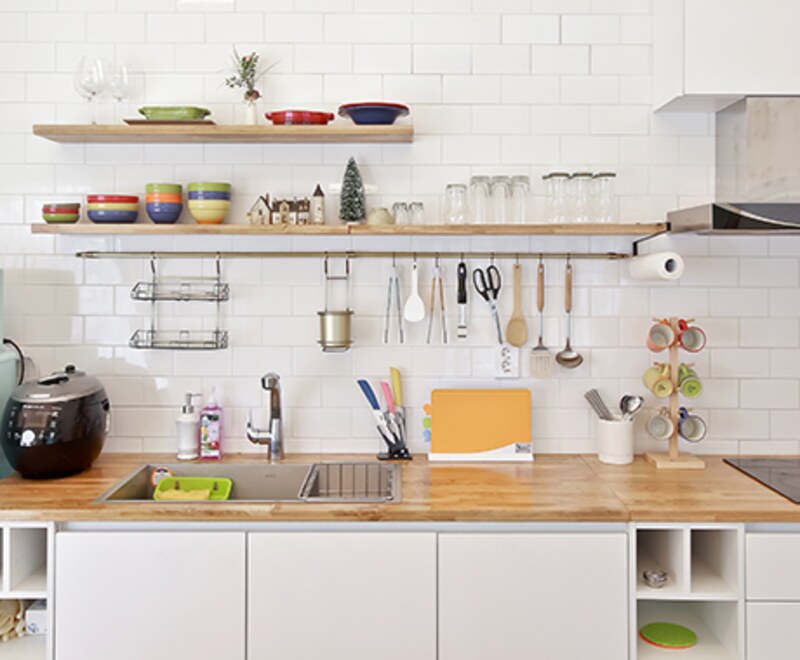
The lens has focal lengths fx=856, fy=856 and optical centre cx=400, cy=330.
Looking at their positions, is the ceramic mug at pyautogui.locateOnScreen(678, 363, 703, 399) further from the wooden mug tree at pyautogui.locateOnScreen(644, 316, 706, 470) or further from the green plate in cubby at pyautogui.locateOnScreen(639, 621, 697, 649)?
the green plate in cubby at pyautogui.locateOnScreen(639, 621, 697, 649)

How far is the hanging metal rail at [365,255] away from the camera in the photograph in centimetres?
298

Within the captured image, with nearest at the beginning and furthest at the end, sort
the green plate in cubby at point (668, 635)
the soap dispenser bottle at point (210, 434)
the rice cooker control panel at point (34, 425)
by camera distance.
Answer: the green plate in cubby at point (668, 635)
the rice cooker control panel at point (34, 425)
the soap dispenser bottle at point (210, 434)

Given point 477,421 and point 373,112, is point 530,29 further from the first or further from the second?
point 477,421

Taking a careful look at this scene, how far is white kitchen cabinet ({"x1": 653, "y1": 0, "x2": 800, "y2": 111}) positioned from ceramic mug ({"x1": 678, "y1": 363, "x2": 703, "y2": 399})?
2.96 ft

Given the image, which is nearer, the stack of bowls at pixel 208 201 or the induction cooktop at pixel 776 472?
the induction cooktop at pixel 776 472

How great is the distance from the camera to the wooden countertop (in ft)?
7.60

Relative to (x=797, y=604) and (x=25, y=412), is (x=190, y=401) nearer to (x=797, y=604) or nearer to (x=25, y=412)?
A: (x=25, y=412)

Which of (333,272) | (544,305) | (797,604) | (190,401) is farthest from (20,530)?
(797,604)

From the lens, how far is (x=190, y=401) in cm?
295

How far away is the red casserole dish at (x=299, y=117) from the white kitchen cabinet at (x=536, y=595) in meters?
1.41

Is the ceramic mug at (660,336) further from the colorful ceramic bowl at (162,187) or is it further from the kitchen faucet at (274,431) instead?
the colorful ceramic bowl at (162,187)

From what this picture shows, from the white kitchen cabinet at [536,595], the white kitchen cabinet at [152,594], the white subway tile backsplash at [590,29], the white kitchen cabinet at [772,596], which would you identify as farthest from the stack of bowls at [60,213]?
the white kitchen cabinet at [772,596]

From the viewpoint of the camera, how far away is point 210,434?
2932 mm

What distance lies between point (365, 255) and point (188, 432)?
86 cm
